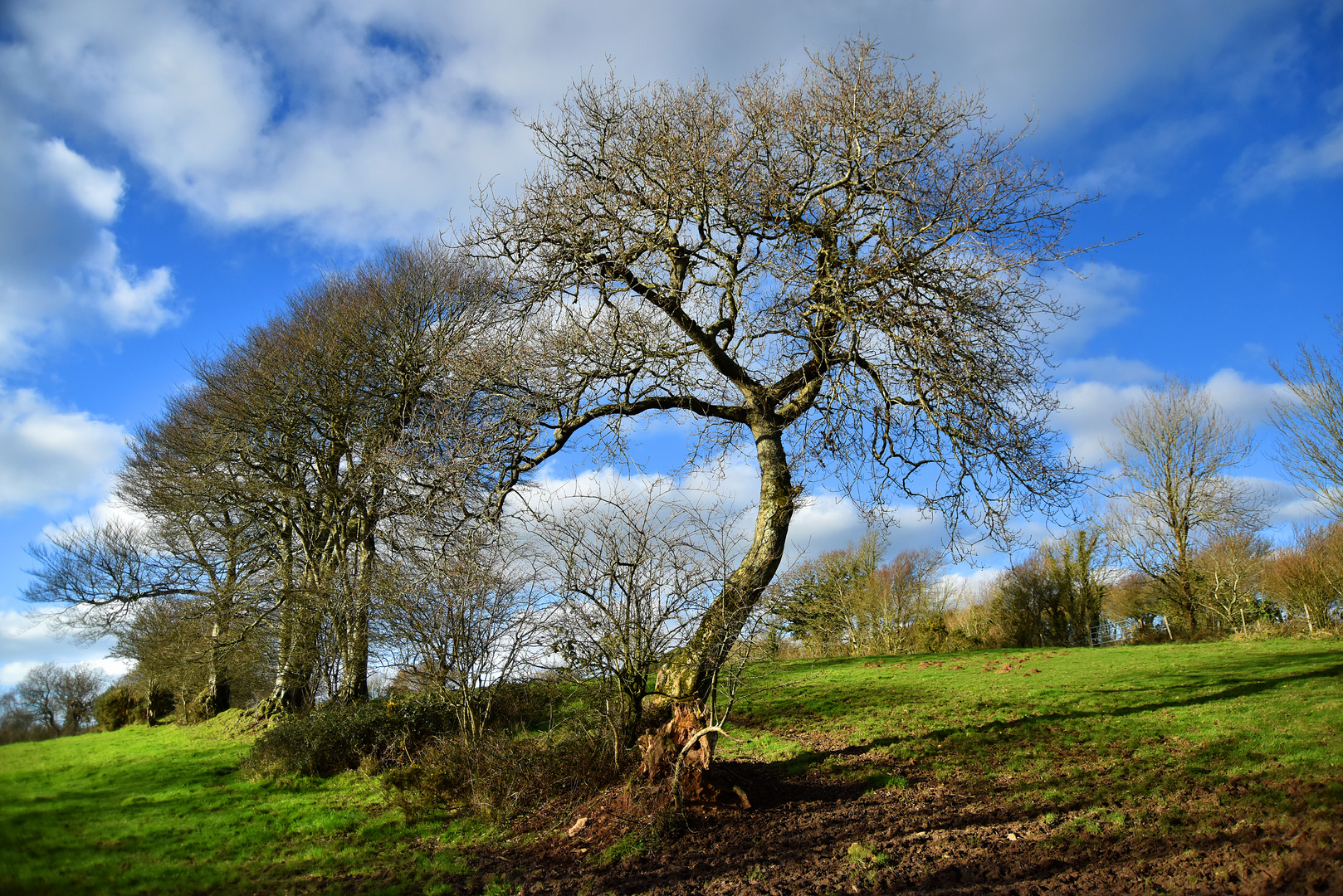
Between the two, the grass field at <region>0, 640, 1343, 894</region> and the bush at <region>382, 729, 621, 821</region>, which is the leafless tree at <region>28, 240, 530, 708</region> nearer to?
the grass field at <region>0, 640, 1343, 894</region>

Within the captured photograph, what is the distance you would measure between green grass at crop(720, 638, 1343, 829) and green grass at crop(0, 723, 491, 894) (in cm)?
393

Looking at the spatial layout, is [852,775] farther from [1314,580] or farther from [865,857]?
[1314,580]

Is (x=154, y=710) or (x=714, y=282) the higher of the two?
(x=714, y=282)

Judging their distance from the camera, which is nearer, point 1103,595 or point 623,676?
point 623,676

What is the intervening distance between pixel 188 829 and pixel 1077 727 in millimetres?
8924

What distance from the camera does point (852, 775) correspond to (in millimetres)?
7039

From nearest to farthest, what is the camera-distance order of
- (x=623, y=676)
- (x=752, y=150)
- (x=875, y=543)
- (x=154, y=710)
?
(x=623, y=676), (x=752, y=150), (x=154, y=710), (x=875, y=543)

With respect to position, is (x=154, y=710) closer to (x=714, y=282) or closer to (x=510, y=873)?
(x=510, y=873)

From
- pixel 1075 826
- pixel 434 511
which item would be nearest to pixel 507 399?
pixel 434 511

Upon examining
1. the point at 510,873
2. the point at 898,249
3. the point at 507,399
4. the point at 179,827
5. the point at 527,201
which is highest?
the point at 527,201

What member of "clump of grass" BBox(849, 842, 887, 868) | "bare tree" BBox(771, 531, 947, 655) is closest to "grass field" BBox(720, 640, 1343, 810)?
"clump of grass" BBox(849, 842, 887, 868)

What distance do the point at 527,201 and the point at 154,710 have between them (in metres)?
15.4

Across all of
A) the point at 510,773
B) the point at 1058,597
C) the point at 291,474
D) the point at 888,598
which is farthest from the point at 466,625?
the point at 1058,597

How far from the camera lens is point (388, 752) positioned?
386 inches
